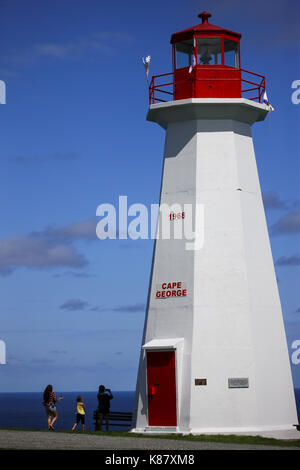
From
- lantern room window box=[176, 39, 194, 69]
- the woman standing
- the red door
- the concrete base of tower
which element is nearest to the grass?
the concrete base of tower

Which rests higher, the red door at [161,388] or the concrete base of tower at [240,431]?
the red door at [161,388]

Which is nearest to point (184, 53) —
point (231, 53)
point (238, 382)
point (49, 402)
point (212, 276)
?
point (231, 53)

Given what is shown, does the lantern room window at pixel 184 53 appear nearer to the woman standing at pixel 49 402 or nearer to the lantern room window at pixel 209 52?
the lantern room window at pixel 209 52

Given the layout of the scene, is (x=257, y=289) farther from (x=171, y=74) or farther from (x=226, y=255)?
(x=171, y=74)

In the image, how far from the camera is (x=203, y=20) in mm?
26578

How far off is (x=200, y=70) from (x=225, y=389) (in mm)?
9569

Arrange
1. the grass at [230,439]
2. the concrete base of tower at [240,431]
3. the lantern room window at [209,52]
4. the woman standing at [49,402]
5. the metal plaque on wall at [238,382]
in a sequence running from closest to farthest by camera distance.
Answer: the grass at [230,439], the concrete base of tower at [240,431], the metal plaque on wall at [238,382], the lantern room window at [209,52], the woman standing at [49,402]

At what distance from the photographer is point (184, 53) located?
86.9 ft

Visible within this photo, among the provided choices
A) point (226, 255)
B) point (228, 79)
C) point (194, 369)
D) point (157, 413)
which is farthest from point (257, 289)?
point (228, 79)

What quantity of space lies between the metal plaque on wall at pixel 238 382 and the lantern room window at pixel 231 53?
9.52 metres

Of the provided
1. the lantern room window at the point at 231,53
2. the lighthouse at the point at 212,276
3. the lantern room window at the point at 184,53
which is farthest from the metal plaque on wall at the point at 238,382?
the lantern room window at the point at 184,53

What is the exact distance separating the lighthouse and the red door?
31mm

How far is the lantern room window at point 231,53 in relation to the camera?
26188 mm

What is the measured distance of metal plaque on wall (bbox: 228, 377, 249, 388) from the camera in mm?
24359
